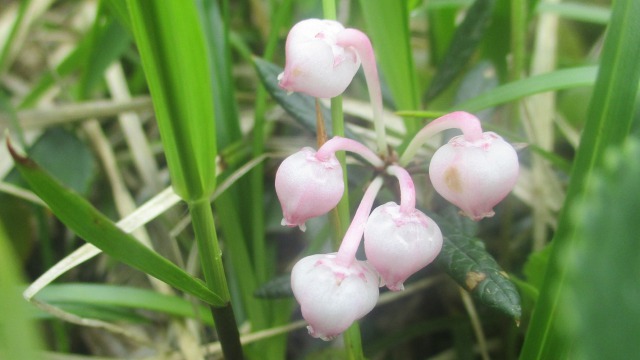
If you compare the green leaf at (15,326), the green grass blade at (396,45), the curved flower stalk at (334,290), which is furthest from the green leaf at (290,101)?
the green leaf at (15,326)

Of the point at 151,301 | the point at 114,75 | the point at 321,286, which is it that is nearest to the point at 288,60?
the point at 321,286

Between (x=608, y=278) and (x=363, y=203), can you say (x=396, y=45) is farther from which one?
(x=608, y=278)

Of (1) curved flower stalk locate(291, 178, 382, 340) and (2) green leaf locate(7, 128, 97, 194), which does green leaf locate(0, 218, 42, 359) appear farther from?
(2) green leaf locate(7, 128, 97, 194)

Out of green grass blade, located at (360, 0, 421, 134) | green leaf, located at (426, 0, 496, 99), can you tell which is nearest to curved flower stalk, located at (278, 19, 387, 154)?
green grass blade, located at (360, 0, 421, 134)

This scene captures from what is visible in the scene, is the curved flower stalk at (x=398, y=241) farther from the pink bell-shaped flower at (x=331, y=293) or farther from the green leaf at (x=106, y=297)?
the green leaf at (x=106, y=297)

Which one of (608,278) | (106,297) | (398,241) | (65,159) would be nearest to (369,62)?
(398,241)
